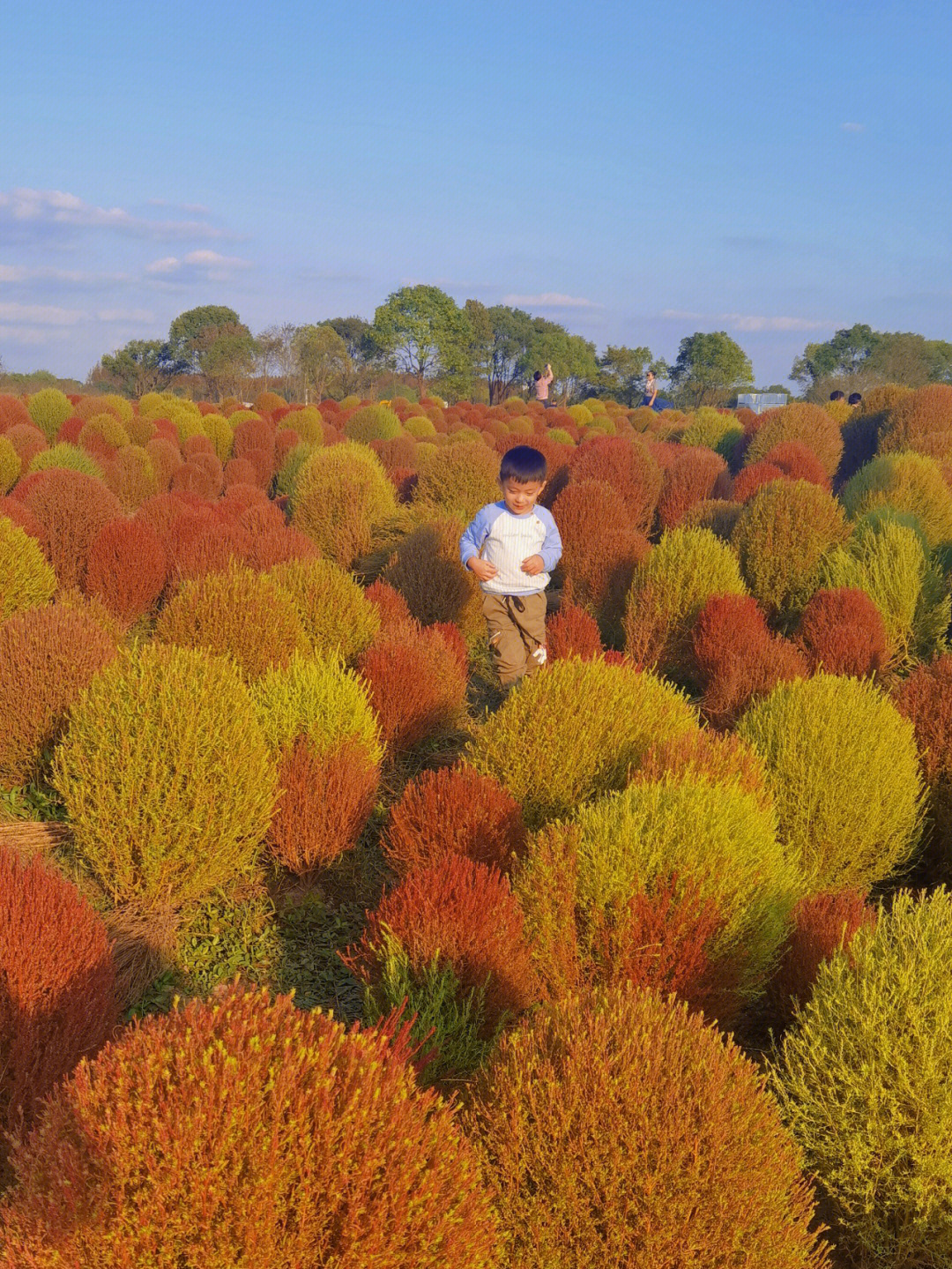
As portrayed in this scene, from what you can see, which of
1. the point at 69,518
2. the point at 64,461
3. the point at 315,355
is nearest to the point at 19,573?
the point at 69,518

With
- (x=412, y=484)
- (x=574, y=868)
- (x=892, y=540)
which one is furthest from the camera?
(x=412, y=484)

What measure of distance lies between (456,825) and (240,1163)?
2.01 metres

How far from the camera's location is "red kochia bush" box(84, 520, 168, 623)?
8070 millimetres

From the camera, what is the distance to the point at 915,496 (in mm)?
9727

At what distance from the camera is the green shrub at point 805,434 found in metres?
14.3

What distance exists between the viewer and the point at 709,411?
19922 mm

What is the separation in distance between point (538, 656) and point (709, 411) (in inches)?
607

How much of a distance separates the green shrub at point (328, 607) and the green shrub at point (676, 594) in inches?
86.3

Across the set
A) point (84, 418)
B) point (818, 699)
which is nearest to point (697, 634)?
point (818, 699)

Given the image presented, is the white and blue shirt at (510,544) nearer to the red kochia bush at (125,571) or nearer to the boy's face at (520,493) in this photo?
the boy's face at (520,493)

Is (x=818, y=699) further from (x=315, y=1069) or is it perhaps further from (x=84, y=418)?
(x=84, y=418)

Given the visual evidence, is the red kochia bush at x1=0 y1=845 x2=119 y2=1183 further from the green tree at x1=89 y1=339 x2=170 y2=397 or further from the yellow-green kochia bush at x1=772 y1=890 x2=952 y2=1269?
the green tree at x1=89 y1=339 x2=170 y2=397

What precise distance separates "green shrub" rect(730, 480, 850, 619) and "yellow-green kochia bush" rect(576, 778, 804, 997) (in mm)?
5438

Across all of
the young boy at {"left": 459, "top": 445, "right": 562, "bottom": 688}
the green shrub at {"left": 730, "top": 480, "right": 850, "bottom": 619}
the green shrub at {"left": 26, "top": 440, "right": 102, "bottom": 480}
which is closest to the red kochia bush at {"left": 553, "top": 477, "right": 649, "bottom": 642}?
the green shrub at {"left": 730, "top": 480, "right": 850, "bottom": 619}
